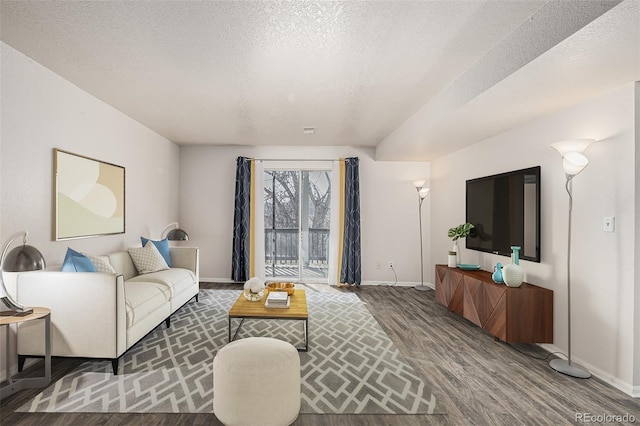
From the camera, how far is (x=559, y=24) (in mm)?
1644

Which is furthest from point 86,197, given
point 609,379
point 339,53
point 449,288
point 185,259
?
point 609,379

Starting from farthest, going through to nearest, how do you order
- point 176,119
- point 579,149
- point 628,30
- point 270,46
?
point 176,119 < point 579,149 < point 270,46 < point 628,30

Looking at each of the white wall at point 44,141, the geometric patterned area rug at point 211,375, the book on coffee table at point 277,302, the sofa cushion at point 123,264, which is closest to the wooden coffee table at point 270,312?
the book on coffee table at point 277,302

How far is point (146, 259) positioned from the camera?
3.60 meters

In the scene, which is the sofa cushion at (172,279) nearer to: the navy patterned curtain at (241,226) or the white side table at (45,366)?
the white side table at (45,366)

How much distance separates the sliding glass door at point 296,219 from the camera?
5379 millimetres

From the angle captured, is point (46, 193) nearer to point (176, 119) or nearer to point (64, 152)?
point (64, 152)

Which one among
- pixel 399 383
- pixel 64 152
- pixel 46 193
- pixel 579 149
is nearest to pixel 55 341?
pixel 46 193

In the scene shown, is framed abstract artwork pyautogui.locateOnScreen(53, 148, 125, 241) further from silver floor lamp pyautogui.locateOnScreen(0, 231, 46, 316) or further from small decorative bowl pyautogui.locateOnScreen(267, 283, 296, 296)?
small decorative bowl pyautogui.locateOnScreen(267, 283, 296, 296)

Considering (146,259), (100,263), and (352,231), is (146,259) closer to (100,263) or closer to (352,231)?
(100,263)

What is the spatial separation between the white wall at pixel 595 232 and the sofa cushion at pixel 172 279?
3.94m

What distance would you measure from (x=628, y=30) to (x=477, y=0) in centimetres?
78

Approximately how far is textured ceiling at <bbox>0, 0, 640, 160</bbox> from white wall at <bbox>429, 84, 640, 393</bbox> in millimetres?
253

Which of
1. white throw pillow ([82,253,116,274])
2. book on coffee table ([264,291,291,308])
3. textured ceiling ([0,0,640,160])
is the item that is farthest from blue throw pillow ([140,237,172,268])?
book on coffee table ([264,291,291,308])
